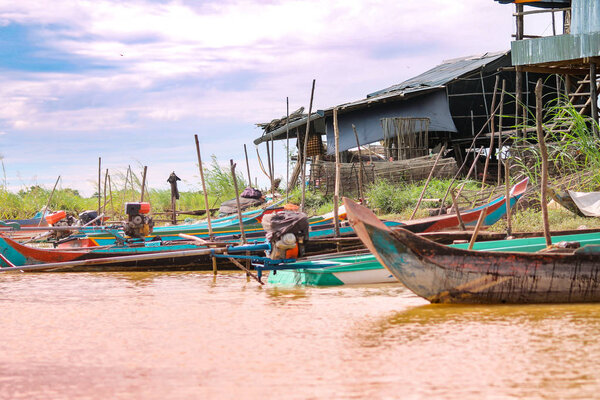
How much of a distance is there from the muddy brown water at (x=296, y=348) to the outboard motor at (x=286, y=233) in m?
0.47

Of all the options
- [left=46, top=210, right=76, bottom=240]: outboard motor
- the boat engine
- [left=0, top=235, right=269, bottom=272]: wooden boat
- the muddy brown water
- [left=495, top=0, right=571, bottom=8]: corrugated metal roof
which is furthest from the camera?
[left=495, top=0, right=571, bottom=8]: corrugated metal roof

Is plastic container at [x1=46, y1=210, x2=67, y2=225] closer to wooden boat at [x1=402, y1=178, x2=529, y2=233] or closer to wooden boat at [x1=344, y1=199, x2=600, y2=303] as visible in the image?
wooden boat at [x1=402, y1=178, x2=529, y2=233]

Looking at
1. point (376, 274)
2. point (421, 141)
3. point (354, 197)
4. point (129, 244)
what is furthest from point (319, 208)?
point (376, 274)

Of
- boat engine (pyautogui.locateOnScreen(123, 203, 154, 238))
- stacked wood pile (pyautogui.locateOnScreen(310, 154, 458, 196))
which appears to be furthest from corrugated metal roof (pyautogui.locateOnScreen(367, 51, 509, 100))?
boat engine (pyautogui.locateOnScreen(123, 203, 154, 238))

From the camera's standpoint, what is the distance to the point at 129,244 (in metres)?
11.1

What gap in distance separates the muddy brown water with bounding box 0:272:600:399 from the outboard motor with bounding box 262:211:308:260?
1.54 feet

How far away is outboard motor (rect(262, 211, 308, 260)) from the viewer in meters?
8.03

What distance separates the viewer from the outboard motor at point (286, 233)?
8.03 metres

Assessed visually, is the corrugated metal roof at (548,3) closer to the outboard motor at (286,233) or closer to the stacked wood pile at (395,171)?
the stacked wood pile at (395,171)

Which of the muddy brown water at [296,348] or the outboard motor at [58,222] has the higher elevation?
the outboard motor at [58,222]

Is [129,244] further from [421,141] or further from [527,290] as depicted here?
[421,141]

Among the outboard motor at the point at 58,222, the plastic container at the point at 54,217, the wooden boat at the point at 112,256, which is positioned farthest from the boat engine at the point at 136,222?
the plastic container at the point at 54,217

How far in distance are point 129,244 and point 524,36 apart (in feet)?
31.4

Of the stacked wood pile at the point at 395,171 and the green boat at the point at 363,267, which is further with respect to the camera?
the stacked wood pile at the point at 395,171
